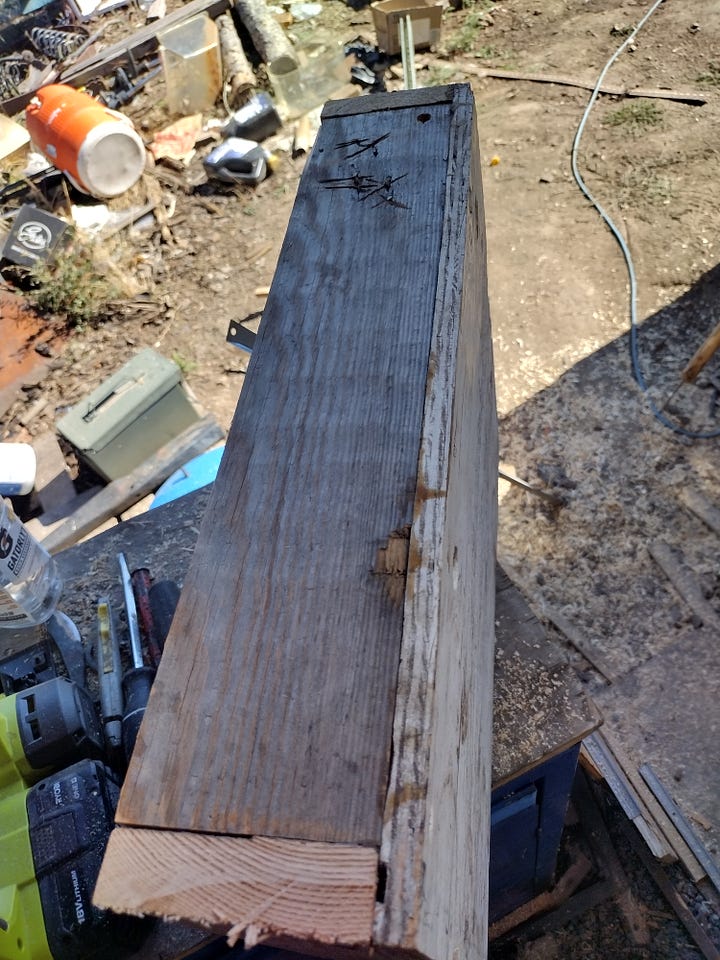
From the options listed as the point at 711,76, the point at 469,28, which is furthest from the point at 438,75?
the point at 711,76

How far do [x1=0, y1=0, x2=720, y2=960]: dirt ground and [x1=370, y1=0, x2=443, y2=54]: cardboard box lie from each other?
23 cm

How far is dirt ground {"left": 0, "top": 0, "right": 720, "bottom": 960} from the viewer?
3.37 metres

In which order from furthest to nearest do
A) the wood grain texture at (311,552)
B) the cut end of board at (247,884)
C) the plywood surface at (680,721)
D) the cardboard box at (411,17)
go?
the cardboard box at (411,17) → the plywood surface at (680,721) → the wood grain texture at (311,552) → the cut end of board at (247,884)

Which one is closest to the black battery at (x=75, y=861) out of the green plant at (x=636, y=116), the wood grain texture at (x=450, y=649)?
the wood grain texture at (x=450, y=649)

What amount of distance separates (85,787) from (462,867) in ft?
2.61

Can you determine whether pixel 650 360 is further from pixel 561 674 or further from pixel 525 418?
pixel 561 674

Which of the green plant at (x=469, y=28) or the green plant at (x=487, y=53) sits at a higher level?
the green plant at (x=469, y=28)

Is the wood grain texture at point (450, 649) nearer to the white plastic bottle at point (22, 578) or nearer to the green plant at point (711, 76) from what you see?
the white plastic bottle at point (22, 578)

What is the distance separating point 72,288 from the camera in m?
5.49

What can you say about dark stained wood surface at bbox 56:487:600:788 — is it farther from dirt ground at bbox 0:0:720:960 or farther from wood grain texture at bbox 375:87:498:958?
dirt ground at bbox 0:0:720:960

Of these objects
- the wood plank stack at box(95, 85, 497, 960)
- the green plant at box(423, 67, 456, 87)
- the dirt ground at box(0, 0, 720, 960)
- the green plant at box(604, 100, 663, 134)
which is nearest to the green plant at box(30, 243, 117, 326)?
the dirt ground at box(0, 0, 720, 960)

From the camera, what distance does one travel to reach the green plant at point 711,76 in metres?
5.86

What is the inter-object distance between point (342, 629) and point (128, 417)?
324cm

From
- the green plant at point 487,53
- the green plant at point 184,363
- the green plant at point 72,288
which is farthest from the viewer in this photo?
the green plant at point 487,53
